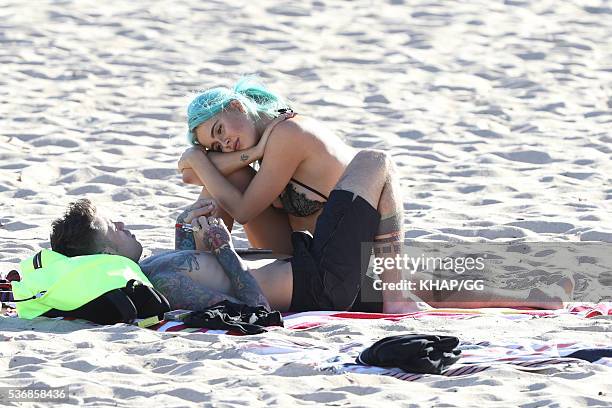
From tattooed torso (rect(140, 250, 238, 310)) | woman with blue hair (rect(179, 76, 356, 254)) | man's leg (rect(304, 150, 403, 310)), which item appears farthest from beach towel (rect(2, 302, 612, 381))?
woman with blue hair (rect(179, 76, 356, 254))

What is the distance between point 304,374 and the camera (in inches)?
162

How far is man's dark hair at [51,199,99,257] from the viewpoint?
4996mm

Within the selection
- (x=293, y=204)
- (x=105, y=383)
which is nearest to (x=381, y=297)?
(x=293, y=204)

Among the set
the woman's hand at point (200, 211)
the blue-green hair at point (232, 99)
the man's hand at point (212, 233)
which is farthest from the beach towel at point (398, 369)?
the blue-green hair at point (232, 99)

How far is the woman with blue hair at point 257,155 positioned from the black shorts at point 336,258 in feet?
1.49

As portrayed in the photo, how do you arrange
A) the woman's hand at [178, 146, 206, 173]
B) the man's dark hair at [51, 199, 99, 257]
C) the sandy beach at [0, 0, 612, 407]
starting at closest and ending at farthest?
1. the sandy beach at [0, 0, 612, 407]
2. the man's dark hair at [51, 199, 99, 257]
3. the woman's hand at [178, 146, 206, 173]

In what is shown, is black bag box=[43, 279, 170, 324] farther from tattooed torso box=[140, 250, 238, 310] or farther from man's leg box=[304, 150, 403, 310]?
man's leg box=[304, 150, 403, 310]

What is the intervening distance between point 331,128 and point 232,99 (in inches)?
154

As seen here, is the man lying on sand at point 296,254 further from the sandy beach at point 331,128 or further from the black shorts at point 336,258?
the sandy beach at point 331,128

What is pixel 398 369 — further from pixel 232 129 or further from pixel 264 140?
pixel 232 129

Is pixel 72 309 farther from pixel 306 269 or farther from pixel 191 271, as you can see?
pixel 306 269

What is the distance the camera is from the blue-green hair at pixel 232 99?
5645mm

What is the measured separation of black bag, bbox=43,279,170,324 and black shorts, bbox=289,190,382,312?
0.64m

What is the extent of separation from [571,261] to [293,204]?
1.44m
